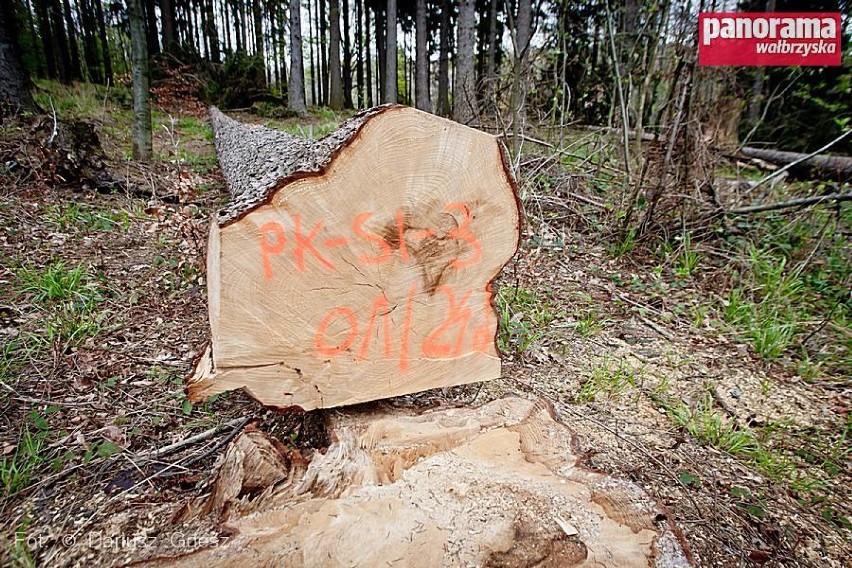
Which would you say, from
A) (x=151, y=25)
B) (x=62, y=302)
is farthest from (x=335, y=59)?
(x=62, y=302)

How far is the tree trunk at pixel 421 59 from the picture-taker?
1121 centimetres

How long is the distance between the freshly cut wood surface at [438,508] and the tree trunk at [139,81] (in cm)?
470

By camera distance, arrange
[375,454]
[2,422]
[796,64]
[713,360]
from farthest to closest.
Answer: [796,64] < [713,360] < [2,422] < [375,454]

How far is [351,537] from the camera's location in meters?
1.11

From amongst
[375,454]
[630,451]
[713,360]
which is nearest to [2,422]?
[375,454]

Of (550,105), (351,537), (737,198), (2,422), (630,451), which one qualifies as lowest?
(630,451)

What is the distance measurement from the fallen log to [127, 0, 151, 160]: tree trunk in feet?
18.9

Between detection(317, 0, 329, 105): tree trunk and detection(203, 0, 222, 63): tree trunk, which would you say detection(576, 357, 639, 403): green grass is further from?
detection(317, 0, 329, 105): tree trunk

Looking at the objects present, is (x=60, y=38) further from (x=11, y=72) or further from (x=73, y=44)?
(x=11, y=72)

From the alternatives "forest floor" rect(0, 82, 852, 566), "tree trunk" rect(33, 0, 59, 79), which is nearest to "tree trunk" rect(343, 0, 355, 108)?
"tree trunk" rect(33, 0, 59, 79)

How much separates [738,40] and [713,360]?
8.89 feet

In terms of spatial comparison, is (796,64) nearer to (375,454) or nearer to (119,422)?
(375,454)

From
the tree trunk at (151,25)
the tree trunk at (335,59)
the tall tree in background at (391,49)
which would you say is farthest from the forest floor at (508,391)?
the tree trunk at (151,25)

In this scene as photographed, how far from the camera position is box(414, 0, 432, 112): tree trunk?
11.2 metres
